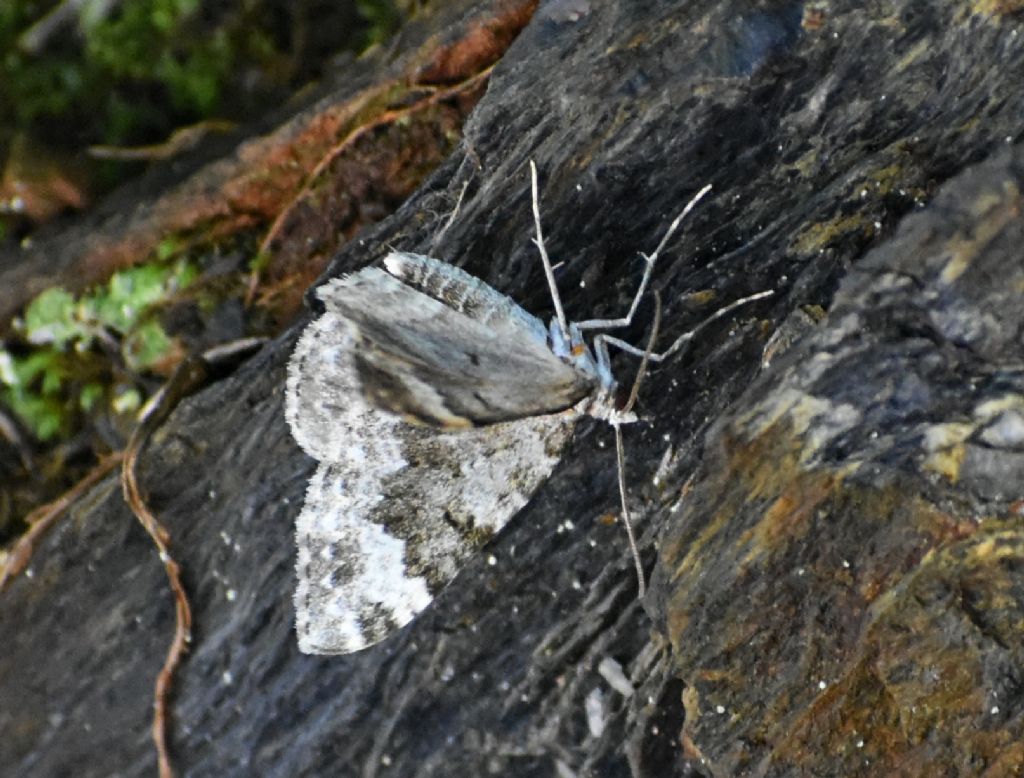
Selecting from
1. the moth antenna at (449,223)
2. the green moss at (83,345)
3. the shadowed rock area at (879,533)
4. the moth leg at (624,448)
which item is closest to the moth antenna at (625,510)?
the moth leg at (624,448)

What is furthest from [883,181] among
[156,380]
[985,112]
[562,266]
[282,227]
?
[156,380]

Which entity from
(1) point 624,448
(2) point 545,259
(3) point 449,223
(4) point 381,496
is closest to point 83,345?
(4) point 381,496

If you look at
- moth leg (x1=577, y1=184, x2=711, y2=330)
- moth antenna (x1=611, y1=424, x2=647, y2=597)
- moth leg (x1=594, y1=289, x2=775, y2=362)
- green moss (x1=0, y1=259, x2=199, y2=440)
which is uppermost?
green moss (x1=0, y1=259, x2=199, y2=440)

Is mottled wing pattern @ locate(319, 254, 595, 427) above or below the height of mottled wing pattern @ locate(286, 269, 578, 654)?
above

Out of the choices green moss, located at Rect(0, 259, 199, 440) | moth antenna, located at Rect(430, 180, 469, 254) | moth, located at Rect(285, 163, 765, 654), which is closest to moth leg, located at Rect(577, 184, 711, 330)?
moth, located at Rect(285, 163, 765, 654)

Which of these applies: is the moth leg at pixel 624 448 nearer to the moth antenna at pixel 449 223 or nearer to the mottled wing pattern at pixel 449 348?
the mottled wing pattern at pixel 449 348

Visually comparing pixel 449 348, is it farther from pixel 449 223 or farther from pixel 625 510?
pixel 625 510

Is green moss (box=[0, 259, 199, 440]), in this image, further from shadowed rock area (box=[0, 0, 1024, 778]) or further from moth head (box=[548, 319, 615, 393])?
moth head (box=[548, 319, 615, 393])
